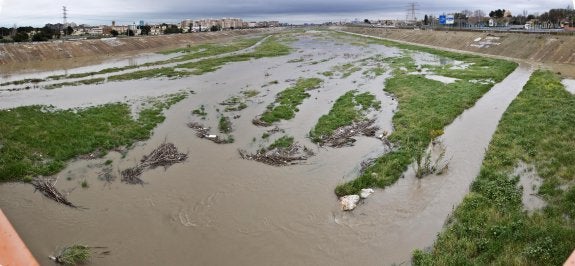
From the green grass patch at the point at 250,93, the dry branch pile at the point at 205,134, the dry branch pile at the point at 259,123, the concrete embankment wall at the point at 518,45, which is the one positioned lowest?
the dry branch pile at the point at 205,134

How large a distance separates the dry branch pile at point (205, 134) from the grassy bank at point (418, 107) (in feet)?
24.1

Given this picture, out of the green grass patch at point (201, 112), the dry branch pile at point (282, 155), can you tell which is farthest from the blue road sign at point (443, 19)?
the dry branch pile at point (282, 155)

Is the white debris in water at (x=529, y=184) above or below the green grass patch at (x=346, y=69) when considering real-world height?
below

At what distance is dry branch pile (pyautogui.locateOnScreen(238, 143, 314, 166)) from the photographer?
1692 cm

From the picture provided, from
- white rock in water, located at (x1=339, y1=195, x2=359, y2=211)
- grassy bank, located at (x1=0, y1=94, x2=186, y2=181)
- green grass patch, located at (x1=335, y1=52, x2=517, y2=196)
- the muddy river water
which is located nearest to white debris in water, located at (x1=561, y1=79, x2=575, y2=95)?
green grass patch, located at (x1=335, y1=52, x2=517, y2=196)

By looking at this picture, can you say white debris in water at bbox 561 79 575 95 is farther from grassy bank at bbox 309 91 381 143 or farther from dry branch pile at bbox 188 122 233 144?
dry branch pile at bbox 188 122 233 144

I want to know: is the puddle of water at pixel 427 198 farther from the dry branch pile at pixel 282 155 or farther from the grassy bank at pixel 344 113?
the grassy bank at pixel 344 113

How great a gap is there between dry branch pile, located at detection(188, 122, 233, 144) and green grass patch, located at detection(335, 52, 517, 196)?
7370mm

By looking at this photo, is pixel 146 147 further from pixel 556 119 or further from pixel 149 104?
pixel 556 119

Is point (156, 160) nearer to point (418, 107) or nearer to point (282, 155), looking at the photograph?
point (282, 155)

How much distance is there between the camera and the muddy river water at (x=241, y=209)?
1098 cm

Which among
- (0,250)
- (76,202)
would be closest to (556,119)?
(76,202)

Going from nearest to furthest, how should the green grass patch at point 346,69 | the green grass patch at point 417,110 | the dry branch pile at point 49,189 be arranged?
1. the dry branch pile at point 49,189
2. the green grass patch at point 417,110
3. the green grass patch at point 346,69

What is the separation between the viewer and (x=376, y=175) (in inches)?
601
